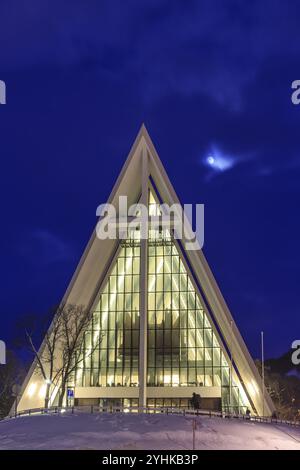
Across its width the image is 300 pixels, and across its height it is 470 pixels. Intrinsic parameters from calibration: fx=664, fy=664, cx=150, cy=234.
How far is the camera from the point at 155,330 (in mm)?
53062

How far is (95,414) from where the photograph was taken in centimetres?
3117

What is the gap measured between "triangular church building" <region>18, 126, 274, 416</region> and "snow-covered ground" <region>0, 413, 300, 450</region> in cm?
1858

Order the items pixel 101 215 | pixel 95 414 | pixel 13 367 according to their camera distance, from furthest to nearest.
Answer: pixel 13 367, pixel 101 215, pixel 95 414

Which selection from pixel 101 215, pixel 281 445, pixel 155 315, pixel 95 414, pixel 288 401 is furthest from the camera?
pixel 288 401

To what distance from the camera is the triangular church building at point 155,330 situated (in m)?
49.0

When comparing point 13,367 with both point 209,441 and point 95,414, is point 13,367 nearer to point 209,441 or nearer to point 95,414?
point 95,414

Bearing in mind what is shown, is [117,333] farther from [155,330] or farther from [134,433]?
[134,433]

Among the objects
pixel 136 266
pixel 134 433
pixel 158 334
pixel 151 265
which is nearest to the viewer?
pixel 134 433

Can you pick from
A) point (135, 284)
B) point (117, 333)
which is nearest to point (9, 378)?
point (117, 333)

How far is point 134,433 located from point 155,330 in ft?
89.3
